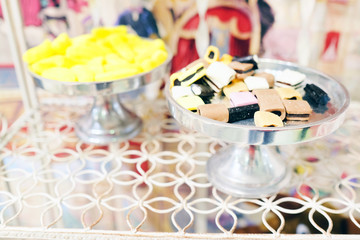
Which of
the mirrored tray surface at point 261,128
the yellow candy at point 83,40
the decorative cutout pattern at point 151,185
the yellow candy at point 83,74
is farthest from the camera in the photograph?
the yellow candy at point 83,40

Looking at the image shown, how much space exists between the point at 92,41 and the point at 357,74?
80 cm

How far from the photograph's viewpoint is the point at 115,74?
0.81 m

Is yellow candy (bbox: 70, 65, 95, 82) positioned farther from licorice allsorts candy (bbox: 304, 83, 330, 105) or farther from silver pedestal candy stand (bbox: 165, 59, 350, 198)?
licorice allsorts candy (bbox: 304, 83, 330, 105)

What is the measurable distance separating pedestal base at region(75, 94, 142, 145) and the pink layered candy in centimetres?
39

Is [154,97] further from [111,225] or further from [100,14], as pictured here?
[111,225]

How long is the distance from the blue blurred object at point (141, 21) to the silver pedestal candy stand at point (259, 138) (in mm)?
375

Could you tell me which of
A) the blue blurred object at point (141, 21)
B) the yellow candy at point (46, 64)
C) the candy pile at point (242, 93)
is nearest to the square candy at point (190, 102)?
the candy pile at point (242, 93)

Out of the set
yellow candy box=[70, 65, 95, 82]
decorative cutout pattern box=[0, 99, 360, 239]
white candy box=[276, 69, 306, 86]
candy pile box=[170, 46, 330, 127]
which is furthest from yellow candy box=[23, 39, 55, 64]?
white candy box=[276, 69, 306, 86]

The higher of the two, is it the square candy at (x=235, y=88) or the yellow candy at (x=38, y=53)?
the yellow candy at (x=38, y=53)

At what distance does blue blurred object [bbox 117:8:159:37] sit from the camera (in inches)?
41.5

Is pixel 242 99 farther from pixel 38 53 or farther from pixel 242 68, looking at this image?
pixel 38 53

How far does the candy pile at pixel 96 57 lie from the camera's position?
820 millimetres

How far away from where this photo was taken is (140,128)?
1.01 metres

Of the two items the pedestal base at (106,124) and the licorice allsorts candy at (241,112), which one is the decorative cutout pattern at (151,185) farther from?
the licorice allsorts candy at (241,112)
